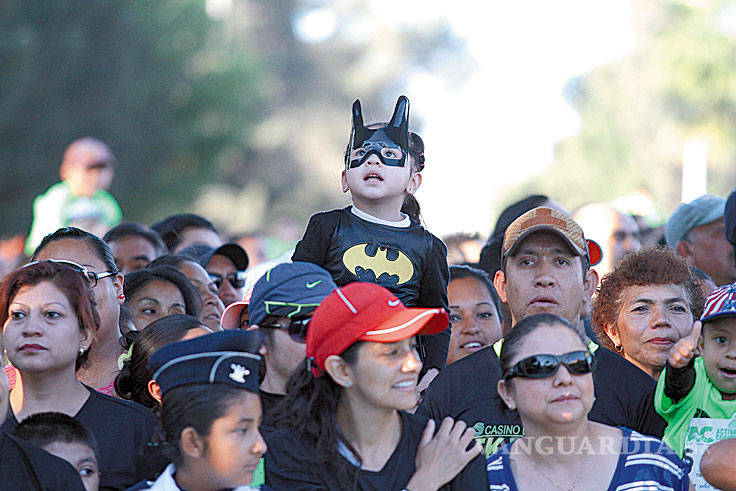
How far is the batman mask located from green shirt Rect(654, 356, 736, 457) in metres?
1.70

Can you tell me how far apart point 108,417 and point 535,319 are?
183 cm

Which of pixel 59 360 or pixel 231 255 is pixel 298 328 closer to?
pixel 59 360

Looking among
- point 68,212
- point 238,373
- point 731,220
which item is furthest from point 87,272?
point 68,212

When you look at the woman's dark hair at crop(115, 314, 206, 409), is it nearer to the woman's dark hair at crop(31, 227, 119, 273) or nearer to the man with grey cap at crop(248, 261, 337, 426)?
the man with grey cap at crop(248, 261, 337, 426)

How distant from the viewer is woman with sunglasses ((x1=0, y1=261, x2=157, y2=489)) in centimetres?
449

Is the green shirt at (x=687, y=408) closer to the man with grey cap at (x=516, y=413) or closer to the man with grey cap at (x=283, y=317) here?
the man with grey cap at (x=516, y=413)

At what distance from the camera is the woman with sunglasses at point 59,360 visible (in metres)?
4.49

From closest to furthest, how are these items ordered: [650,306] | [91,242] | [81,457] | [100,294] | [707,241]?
[81,457], [100,294], [650,306], [91,242], [707,241]

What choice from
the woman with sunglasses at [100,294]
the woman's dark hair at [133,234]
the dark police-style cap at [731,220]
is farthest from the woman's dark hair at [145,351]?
the dark police-style cap at [731,220]

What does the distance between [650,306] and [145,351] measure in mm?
2553

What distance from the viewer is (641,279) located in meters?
5.62

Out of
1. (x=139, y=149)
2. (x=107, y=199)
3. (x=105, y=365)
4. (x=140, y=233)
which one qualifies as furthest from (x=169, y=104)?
(x=105, y=365)

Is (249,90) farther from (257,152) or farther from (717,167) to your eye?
(717,167)

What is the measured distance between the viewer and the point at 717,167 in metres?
48.6
